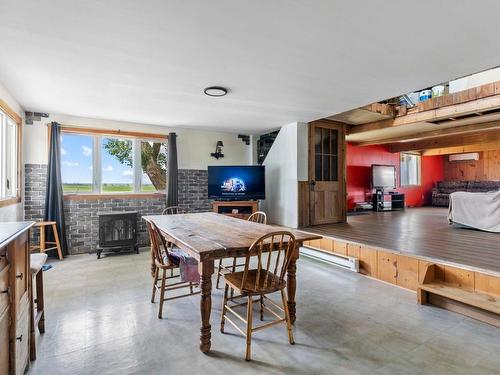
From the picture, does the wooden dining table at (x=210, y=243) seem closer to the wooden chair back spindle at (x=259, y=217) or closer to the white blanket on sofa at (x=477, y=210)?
the wooden chair back spindle at (x=259, y=217)

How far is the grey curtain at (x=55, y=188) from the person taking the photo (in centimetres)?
448

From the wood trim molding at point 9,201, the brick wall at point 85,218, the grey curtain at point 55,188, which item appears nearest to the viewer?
the wood trim molding at point 9,201

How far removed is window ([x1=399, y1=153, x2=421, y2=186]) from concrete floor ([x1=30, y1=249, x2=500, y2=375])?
815 cm

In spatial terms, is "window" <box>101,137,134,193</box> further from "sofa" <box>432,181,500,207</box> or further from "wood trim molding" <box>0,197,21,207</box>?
"sofa" <box>432,181,500,207</box>

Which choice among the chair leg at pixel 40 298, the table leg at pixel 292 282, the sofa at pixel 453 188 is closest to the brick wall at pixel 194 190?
the chair leg at pixel 40 298

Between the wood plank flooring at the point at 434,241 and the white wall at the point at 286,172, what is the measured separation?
64 centimetres

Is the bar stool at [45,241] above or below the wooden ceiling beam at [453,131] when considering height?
below

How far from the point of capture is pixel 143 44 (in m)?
2.36

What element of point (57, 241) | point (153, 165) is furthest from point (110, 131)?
point (57, 241)

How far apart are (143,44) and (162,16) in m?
0.49

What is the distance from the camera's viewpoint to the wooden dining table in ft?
6.30

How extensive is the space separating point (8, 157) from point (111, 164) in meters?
1.49

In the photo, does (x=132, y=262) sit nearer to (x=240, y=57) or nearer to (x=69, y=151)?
(x=69, y=151)

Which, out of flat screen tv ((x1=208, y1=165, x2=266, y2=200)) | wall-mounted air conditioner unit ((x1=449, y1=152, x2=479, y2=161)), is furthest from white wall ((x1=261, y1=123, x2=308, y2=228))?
wall-mounted air conditioner unit ((x1=449, y1=152, x2=479, y2=161))
